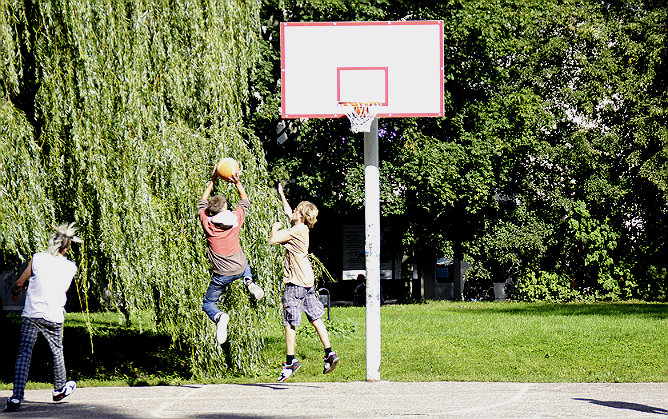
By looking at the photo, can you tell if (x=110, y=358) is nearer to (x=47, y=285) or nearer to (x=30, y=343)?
(x=30, y=343)

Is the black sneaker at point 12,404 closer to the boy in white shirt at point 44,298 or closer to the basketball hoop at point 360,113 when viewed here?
the boy in white shirt at point 44,298

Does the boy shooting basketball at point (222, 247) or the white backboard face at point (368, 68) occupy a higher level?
the white backboard face at point (368, 68)

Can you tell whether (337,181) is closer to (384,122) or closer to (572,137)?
(384,122)

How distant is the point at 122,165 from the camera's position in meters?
12.5

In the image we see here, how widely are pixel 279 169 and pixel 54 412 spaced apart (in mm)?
19783

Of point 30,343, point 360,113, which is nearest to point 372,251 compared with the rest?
point 360,113

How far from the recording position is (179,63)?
44.8ft

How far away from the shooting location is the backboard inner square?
1205 cm

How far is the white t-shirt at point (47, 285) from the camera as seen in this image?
927 cm

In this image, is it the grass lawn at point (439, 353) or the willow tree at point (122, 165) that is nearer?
the willow tree at point (122, 165)

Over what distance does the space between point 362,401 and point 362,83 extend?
14.0ft

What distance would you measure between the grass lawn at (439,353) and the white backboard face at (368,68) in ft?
11.6

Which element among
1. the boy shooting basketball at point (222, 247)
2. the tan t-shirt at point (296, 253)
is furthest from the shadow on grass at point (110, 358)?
the tan t-shirt at point (296, 253)

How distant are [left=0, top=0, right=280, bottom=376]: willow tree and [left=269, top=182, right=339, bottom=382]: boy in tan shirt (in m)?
2.48
